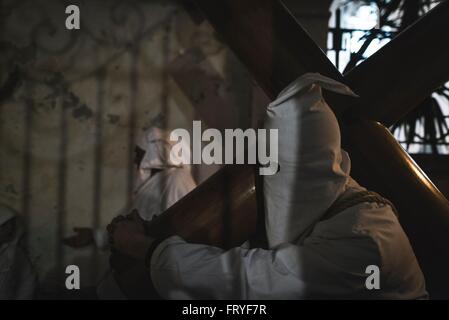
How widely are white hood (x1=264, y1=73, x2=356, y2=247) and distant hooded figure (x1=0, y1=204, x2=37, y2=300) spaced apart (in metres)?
2.36

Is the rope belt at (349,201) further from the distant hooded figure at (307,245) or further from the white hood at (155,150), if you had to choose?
the white hood at (155,150)

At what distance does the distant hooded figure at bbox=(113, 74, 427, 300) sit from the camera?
1.46 metres

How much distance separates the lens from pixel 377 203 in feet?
5.09

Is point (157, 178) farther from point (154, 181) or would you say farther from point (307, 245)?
point (307, 245)

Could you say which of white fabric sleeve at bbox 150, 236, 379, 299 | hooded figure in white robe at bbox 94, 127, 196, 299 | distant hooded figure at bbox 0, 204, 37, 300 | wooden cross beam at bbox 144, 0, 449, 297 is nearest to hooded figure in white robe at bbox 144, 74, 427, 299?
white fabric sleeve at bbox 150, 236, 379, 299

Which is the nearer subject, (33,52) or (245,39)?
(245,39)

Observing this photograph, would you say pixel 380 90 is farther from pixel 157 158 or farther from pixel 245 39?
pixel 157 158

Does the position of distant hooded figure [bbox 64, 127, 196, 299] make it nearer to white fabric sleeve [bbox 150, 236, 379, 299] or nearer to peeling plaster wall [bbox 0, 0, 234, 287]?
peeling plaster wall [bbox 0, 0, 234, 287]

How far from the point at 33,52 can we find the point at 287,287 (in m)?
3.34

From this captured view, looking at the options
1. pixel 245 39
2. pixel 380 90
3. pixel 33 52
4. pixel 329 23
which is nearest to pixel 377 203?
pixel 380 90

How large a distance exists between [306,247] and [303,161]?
0.29m

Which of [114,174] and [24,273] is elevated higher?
[114,174]

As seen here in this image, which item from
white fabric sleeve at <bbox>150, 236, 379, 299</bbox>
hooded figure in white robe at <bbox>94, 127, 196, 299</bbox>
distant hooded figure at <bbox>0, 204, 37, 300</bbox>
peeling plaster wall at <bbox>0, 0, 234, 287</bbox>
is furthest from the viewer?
peeling plaster wall at <bbox>0, 0, 234, 287</bbox>

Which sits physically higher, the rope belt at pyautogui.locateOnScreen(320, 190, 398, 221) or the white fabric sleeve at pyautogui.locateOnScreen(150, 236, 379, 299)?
the rope belt at pyautogui.locateOnScreen(320, 190, 398, 221)
